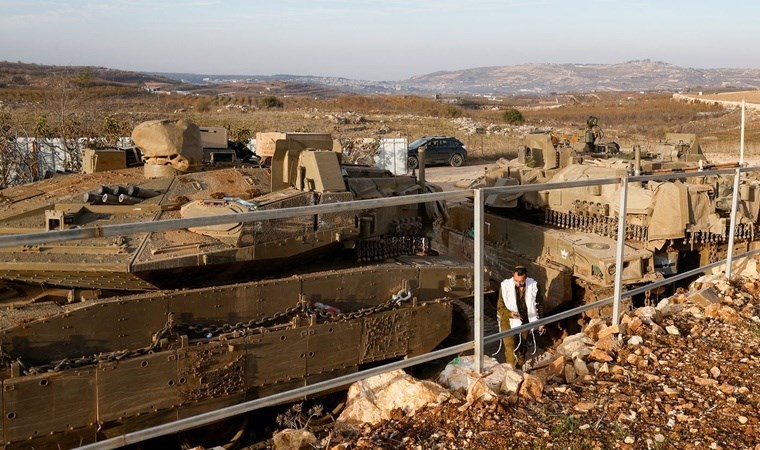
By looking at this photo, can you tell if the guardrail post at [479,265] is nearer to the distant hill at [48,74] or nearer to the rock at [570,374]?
the rock at [570,374]

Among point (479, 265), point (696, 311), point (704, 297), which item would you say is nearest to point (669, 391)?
point (479, 265)

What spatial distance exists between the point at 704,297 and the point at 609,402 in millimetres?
2960

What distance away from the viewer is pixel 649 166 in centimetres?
1334

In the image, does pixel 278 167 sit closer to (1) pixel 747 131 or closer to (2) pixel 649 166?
(2) pixel 649 166

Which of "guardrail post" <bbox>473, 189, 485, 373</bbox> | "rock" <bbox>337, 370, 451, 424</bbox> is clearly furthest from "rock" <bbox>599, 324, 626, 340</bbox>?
"rock" <bbox>337, 370, 451, 424</bbox>

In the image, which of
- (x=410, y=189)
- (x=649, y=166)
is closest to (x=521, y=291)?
(x=410, y=189)

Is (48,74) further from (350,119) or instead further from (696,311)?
(696,311)

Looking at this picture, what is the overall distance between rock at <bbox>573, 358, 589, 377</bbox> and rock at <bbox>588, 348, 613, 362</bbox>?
22 centimetres

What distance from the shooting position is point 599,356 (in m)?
5.59

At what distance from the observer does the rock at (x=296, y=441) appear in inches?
172

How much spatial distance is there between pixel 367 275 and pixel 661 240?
5.86m

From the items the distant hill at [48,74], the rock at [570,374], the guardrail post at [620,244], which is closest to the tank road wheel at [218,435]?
the rock at [570,374]

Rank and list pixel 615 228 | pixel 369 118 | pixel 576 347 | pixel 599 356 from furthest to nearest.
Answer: pixel 369 118 < pixel 615 228 < pixel 576 347 < pixel 599 356

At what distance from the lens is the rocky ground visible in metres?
4.23
